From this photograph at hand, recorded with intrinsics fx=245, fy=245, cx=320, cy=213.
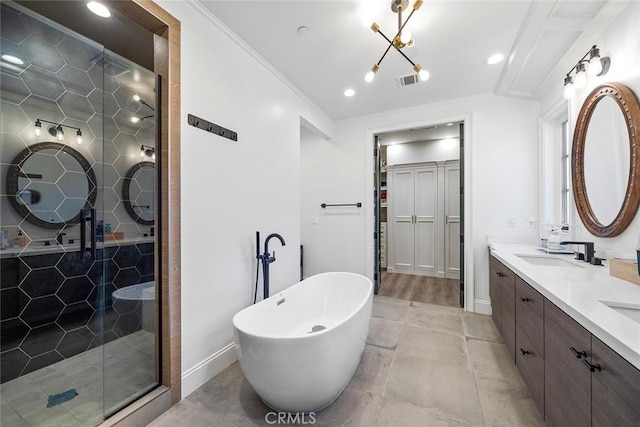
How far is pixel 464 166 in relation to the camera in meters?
3.07

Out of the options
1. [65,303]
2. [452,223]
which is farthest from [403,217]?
[65,303]

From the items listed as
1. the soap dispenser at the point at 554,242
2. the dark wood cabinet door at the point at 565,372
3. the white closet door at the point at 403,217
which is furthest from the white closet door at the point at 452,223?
the dark wood cabinet door at the point at 565,372

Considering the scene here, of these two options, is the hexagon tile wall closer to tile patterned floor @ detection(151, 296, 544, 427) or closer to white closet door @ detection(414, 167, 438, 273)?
tile patterned floor @ detection(151, 296, 544, 427)

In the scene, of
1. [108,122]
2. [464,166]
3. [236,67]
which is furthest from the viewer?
[464,166]

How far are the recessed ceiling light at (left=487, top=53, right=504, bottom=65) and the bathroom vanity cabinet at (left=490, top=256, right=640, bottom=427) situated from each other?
6.44ft

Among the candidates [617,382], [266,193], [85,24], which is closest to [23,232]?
[85,24]

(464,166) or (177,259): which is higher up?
(464,166)

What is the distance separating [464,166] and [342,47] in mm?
2058

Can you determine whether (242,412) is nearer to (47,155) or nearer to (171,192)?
(171,192)

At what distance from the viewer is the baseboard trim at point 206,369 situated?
1622 mm

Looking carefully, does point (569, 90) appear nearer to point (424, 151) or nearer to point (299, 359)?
point (424, 151)

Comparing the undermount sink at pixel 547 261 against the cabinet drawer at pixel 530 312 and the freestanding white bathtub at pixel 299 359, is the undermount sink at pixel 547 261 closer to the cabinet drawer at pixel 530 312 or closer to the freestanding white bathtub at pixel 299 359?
the cabinet drawer at pixel 530 312

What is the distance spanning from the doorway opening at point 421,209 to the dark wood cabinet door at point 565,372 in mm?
2727

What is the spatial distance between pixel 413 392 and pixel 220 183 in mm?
2017
